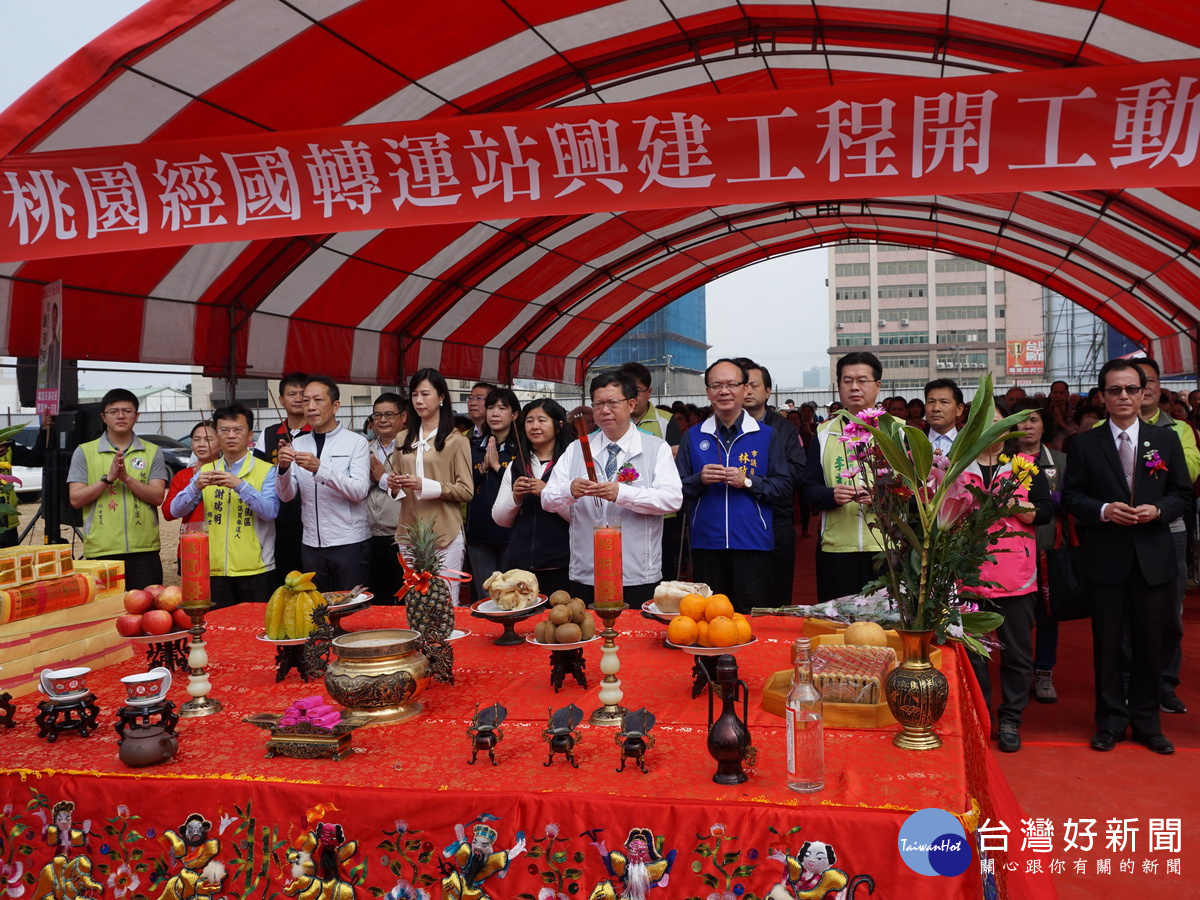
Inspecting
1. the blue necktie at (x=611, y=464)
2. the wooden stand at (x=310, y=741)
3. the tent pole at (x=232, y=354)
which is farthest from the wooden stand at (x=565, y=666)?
A: the tent pole at (x=232, y=354)

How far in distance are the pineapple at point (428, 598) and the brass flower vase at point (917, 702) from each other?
1.09 meters

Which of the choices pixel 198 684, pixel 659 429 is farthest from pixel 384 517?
pixel 198 684

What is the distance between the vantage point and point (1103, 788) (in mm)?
3312

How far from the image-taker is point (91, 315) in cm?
648

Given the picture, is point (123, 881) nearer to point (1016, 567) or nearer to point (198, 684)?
point (198, 684)

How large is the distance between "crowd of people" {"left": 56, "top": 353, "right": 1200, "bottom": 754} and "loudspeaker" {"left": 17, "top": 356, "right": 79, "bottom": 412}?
2.03 meters

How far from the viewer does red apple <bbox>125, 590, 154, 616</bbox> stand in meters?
2.32

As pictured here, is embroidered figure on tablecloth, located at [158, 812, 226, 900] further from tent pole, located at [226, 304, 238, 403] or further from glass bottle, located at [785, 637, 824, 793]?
tent pole, located at [226, 304, 238, 403]

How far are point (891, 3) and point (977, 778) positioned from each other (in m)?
5.37

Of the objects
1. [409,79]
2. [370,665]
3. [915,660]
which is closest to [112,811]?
[370,665]

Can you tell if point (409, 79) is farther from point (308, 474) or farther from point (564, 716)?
point (564, 716)

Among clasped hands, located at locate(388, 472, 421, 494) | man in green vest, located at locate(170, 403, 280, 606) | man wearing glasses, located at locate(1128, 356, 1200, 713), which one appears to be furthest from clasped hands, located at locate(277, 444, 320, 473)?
man wearing glasses, located at locate(1128, 356, 1200, 713)

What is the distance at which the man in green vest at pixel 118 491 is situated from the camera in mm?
4270

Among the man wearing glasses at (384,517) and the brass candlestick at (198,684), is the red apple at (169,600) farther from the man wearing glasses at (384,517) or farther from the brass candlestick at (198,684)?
the man wearing glasses at (384,517)
